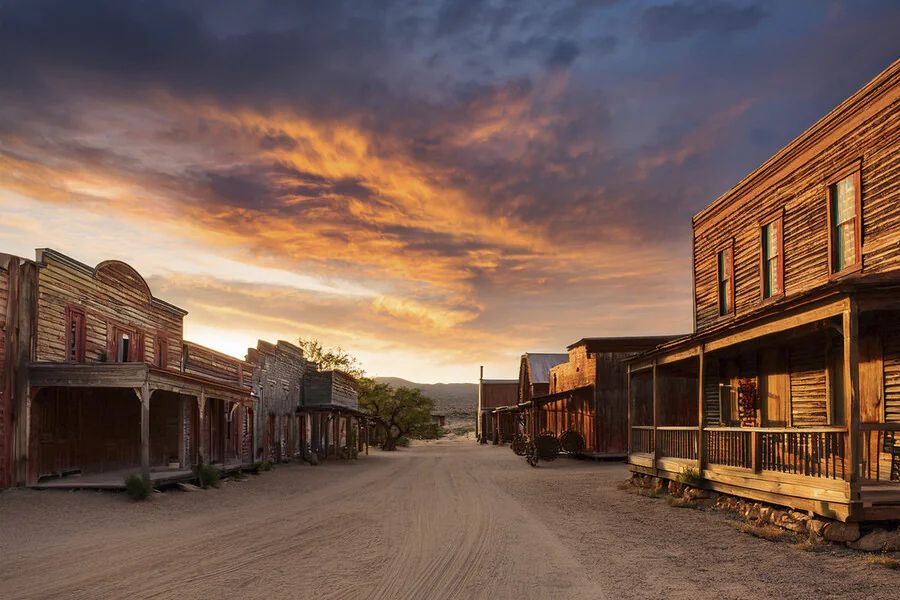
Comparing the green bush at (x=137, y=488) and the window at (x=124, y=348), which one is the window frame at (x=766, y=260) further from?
the window at (x=124, y=348)

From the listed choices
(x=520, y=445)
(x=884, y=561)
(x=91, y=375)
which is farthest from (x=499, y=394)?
(x=884, y=561)

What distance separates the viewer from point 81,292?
66.8ft

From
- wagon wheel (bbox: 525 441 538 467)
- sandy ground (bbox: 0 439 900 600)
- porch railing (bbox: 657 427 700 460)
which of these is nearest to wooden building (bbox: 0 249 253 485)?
sandy ground (bbox: 0 439 900 600)

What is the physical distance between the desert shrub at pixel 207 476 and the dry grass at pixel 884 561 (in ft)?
56.5

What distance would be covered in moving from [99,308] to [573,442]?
21421 mm

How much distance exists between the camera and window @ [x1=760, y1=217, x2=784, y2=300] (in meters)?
16.6

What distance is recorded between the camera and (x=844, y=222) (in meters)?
14.3

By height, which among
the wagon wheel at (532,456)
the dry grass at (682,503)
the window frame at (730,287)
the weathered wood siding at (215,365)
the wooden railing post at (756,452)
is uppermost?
the window frame at (730,287)

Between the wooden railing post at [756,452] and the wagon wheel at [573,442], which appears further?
the wagon wheel at [573,442]

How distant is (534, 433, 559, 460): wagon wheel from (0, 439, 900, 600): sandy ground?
13.1 meters

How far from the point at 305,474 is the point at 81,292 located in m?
12.4

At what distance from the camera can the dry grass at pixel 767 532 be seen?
11.5 meters

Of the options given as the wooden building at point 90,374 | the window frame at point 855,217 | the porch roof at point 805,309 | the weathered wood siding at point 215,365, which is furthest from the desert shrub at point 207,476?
the window frame at point 855,217

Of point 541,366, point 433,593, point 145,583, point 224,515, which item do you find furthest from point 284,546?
point 541,366
